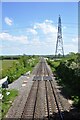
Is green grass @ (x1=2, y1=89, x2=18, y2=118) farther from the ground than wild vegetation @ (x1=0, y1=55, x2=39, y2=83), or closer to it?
closer to it

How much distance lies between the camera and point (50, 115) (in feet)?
62.8

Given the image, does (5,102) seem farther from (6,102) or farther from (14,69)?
(14,69)

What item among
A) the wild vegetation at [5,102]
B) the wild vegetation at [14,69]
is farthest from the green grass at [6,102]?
the wild vegetation at [14,69]

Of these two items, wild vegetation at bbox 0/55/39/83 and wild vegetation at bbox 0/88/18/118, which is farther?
wild vegetation at bbox 0/55/39/83

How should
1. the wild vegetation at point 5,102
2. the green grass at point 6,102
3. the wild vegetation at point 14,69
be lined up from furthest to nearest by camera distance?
the wild vegetation at point 14,69 < the green grass at point 6,102 < the wild vegetation at point 5,102

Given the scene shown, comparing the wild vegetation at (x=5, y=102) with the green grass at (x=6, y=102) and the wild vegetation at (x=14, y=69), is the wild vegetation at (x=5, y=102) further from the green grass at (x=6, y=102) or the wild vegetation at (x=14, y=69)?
the wild vegetation at (x=14, y=69)

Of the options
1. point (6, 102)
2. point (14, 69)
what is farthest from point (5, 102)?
point (14, 69)

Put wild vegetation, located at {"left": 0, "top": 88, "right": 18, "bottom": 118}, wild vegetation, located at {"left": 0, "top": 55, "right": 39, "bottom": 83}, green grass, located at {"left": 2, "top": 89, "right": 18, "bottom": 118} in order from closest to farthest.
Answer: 1. wild vegetation, located at {"left": 0, "top": 88, "right": 18, "bottom": 118}
2. green grass, located at {"left": 2, "top": 89, "right": 18, "bottom": 118}
3. wild vegetation, located at {"left": 0, "top": 55, "right": 39, "bottom": 83}

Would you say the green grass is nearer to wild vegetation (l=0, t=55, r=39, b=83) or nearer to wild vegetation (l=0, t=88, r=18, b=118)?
wild vegetation (l=0, t=88, r=18, b=118)

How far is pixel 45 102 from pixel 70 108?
130 inches

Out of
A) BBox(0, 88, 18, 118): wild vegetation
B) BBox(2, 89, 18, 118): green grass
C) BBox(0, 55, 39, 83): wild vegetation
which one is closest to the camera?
BBox(0, 88, 18, 118): wild vegetation

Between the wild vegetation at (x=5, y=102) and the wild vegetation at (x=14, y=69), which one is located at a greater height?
the wild vegetation at (x=14, y=69)

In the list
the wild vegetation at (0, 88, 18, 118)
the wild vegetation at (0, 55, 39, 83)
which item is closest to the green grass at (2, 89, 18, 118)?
the wild vegetation at (0, 88, 18, 118)

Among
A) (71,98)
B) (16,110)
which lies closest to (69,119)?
(16,110)
